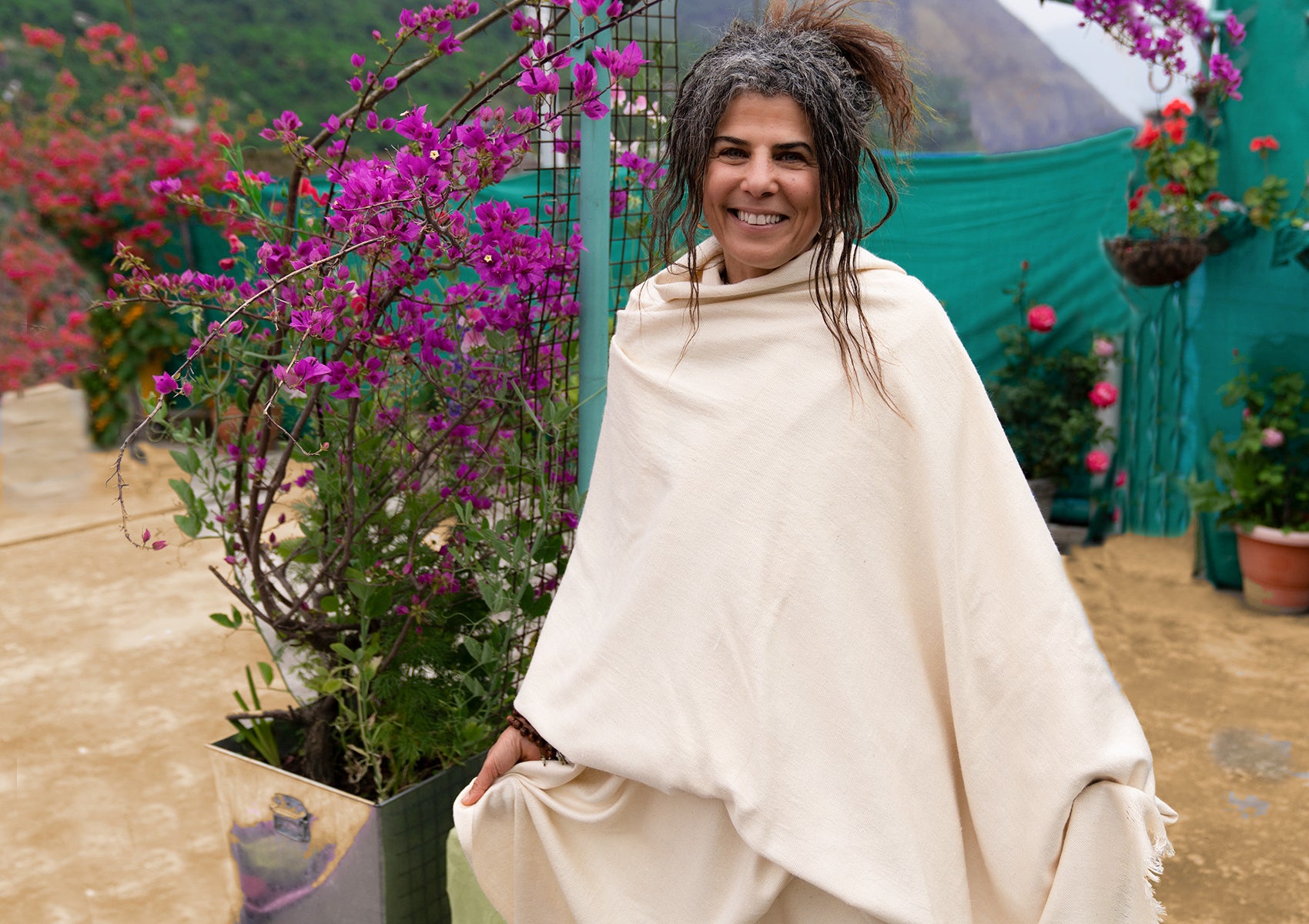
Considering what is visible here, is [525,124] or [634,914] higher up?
[525,124]

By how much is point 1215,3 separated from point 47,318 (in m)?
6.73

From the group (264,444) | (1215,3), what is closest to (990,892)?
(264,444)

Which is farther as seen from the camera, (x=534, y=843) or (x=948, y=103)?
(x=948, y=103)

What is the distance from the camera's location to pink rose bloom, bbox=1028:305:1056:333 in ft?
17.8

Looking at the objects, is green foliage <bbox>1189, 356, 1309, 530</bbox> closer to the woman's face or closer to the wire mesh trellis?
the wire mesh trellis

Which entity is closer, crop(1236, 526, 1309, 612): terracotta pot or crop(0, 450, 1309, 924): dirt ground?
crop(0, 450, 1309, 924): dirt ground

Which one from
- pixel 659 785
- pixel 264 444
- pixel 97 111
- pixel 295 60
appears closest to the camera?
pixel 659 785

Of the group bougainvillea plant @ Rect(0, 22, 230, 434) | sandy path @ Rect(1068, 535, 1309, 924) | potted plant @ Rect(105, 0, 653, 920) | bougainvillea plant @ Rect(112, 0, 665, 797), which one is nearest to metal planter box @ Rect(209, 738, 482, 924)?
potted plant @ Rect(105, 0, 653, 920)

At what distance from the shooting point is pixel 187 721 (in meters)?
3.61

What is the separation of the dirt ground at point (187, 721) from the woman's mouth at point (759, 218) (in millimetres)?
1200

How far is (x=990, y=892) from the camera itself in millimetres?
1528

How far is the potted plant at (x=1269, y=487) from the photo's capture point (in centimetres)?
464

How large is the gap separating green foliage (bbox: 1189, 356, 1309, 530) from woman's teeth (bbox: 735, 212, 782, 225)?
387 cm

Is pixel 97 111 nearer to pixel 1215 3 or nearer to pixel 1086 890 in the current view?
pixel 1215 3
